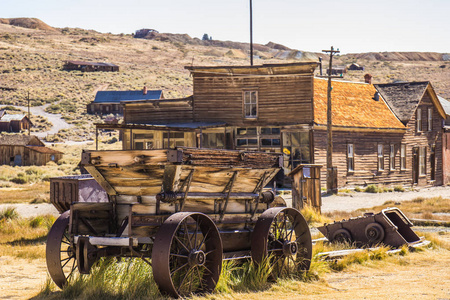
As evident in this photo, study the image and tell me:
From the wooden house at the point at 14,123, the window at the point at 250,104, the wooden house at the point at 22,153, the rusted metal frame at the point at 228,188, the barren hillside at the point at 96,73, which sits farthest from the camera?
the barren hillside at the point at 96,73

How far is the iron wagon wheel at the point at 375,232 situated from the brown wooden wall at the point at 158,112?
20667 millimetres

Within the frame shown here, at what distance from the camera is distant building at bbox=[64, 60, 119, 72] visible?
104 metres

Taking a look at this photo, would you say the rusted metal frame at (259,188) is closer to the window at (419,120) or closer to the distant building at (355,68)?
the window at (419,120)

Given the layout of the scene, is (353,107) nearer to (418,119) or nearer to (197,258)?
(418,119)

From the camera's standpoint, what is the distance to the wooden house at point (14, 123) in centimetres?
6956

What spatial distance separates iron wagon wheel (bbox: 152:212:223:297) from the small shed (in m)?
7.97

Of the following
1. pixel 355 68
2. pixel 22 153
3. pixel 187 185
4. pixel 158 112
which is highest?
pixel 355 68

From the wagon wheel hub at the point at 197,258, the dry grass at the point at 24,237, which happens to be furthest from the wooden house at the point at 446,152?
the wagon wheel hub at the point at 197,258

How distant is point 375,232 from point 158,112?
21.9 metres

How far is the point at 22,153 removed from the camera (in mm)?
50688

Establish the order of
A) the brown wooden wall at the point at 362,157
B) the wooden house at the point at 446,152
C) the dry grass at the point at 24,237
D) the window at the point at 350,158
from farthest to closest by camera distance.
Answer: the wooden house at the point at 446,152 → the window at the point at 350,158 → the brown wooden wall at the point at 362,157 → the dry grass at the point at 24,237

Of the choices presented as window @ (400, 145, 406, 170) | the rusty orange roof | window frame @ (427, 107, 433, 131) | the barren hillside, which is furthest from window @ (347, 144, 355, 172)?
the barren hillside

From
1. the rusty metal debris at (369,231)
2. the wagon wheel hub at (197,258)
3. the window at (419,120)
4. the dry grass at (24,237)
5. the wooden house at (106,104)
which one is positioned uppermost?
the wooden house at (106,104)

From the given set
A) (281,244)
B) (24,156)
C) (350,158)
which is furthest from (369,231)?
(24,156)
